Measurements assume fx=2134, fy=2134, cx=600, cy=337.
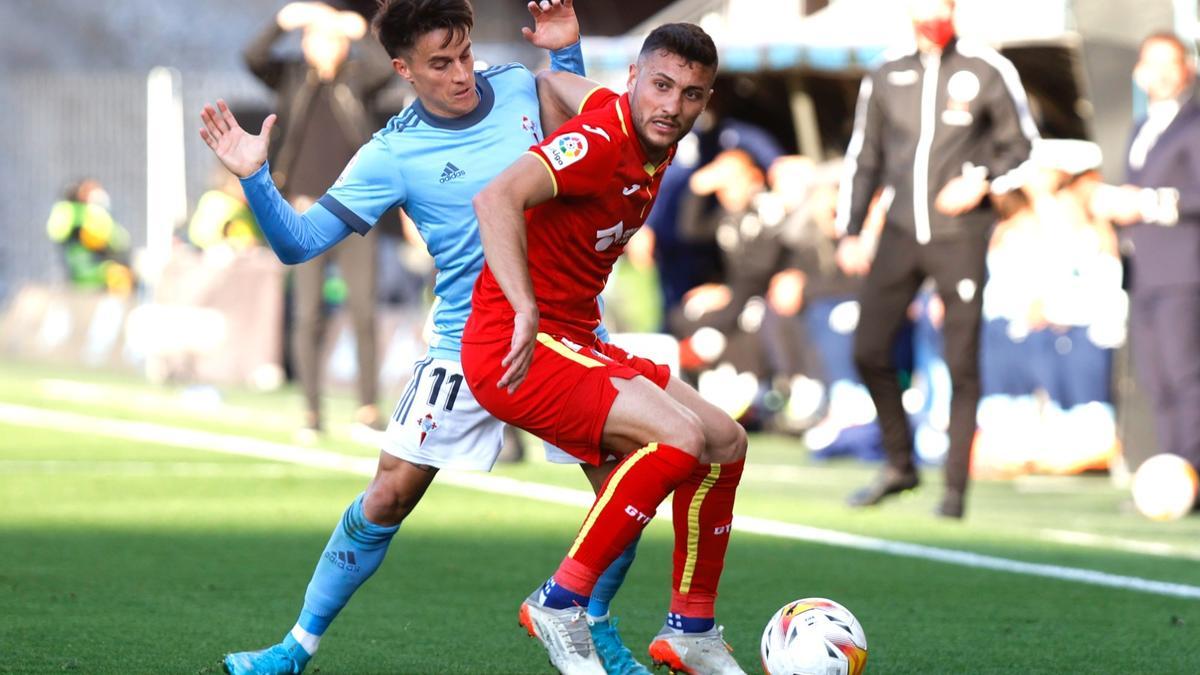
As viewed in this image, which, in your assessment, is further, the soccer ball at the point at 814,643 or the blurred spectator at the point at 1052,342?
the blurred spectator at the point at 1052,342

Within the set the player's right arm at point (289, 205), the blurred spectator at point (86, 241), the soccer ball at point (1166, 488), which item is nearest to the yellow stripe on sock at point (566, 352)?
the player's right arm at point (289, 205)

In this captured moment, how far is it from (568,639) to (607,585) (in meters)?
0.52

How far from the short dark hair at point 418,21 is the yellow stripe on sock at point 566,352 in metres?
0.83

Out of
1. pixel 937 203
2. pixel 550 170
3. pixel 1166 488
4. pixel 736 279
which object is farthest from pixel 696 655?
pixel 736 279

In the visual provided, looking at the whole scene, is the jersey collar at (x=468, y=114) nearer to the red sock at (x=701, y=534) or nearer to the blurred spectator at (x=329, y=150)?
the red sock at (x=701, y=534)

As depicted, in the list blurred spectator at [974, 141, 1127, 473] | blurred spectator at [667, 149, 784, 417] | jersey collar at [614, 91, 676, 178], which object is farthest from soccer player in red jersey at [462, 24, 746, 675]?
blurred spectator at [667, 149, 784, 417]

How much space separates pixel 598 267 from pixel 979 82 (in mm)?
4756

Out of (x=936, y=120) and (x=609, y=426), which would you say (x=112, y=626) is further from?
(x=936, y=120)

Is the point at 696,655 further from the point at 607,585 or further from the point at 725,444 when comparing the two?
the point at 725,444

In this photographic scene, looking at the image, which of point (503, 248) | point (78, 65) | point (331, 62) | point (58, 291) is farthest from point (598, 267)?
point (78, 65)

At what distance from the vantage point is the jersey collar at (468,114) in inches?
221

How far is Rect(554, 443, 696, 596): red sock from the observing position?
5.19m

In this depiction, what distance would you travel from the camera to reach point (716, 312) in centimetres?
1502

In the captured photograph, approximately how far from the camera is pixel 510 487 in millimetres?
11000
